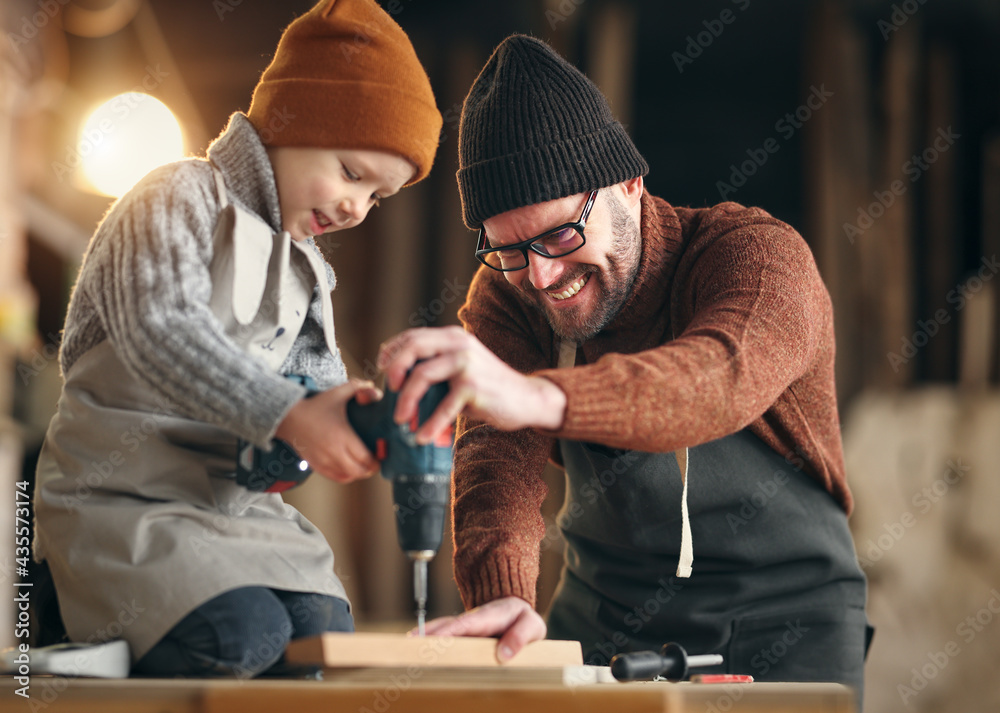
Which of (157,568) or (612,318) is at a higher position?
(612,318)

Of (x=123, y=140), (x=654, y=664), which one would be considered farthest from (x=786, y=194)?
(x=654, y=664)

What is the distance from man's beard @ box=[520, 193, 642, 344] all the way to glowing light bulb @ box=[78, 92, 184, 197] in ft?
6.71

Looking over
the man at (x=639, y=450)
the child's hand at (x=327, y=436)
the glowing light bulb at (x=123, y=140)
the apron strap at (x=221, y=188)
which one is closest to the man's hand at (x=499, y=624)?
the man at (x=639, y=450)

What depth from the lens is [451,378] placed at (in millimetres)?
1200

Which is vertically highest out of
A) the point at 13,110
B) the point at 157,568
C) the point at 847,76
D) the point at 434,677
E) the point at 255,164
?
the point at 847,76

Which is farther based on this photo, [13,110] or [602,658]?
[13,110]

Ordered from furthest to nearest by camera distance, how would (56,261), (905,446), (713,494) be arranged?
(905,446)
(56,261)
(713,494)

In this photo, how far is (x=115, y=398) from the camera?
4.41 feet

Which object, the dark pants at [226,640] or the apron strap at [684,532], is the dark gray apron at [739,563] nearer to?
the apron strap at [684,532]

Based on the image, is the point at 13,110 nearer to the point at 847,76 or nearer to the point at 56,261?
the point at 56,261

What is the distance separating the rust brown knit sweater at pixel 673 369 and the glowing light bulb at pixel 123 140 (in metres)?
1.85

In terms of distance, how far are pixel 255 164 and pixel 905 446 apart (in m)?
4.09

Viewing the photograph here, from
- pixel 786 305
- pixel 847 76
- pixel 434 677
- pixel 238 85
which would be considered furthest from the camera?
pixel 238 85

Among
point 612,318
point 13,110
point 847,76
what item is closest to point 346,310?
point 13,110
